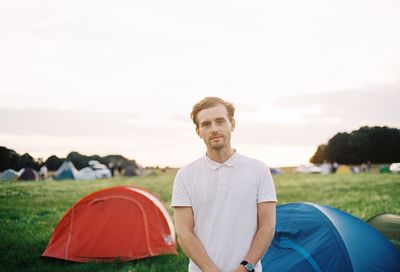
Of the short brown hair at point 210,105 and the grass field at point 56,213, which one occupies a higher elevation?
the short brown hair at point 210,105

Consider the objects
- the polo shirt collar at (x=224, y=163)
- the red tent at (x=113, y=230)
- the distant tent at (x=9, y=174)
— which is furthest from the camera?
the distant tent at (x=9, y=174)

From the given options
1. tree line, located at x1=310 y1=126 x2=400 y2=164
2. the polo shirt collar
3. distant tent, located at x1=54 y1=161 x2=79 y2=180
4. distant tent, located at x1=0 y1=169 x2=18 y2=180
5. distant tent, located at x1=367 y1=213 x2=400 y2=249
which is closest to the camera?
the polo shirt collar

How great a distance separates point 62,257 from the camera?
8352 mm

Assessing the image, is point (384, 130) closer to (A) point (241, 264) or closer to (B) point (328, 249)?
(B) point (328, 249)

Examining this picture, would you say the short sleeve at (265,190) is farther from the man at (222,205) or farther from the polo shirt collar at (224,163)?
the polo shirt collar at (224,163)

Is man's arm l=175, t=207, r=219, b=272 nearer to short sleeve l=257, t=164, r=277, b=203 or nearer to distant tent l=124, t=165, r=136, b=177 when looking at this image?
short sleeve l=257, t=164, r=277, b=203

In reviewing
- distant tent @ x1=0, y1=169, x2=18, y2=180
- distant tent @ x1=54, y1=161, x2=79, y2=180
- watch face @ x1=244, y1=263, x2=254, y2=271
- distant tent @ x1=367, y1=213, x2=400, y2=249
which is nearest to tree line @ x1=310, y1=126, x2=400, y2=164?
distant tent @ x1=367, y1=213, x2=400, y2=249

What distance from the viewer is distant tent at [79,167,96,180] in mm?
36616

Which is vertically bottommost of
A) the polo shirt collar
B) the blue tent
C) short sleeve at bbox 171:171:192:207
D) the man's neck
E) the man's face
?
the blue tent

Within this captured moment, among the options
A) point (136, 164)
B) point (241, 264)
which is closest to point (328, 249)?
point (241, 264)

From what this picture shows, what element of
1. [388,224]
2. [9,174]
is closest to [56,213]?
[9,174]

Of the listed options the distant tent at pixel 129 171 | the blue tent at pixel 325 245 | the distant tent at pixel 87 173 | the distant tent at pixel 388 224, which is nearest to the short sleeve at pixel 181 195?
the blue tent at pixel 325 245

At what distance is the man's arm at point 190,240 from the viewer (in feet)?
9.75

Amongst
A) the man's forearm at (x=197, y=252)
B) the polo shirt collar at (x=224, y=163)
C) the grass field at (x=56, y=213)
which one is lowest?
the grass field at (x=56, y=213)
